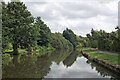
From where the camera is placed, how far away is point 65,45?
8675cm

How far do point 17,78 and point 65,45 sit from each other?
2932 inches

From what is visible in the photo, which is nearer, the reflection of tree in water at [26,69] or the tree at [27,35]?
the reflection of tree in water at [26,69]

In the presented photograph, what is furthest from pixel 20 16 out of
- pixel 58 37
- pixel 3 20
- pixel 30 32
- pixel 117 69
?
pixel 58 37

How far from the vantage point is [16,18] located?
120 ft

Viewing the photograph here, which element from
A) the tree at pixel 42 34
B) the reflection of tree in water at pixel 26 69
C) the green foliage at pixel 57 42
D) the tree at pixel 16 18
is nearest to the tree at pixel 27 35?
the tree at pixel 16 18

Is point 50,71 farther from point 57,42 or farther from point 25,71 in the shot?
point 57,42

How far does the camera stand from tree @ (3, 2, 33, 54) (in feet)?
114

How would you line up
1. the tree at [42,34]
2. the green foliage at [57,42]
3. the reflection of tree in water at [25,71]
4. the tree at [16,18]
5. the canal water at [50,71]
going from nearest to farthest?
the reflection of tree in water at [25,71]
the canal water at [50,71]
the tree at [16,18]
the tree at [42,34]
the green foliage at [57,42]

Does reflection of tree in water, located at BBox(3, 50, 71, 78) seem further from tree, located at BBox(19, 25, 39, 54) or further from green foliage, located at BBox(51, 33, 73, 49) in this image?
green foliage, located at BBox(51, 33, 73, 49)

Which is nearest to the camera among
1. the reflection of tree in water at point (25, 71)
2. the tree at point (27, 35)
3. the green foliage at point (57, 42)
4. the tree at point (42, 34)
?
the reflection of tree in water at point (25, 71)

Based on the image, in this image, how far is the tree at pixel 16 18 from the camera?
34778 millimetres

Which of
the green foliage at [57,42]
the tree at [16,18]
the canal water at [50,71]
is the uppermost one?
the tree at [16,18]

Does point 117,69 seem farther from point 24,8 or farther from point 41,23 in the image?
point 41,23

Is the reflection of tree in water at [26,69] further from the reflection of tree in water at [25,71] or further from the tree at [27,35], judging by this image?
the tree at [27,35]
